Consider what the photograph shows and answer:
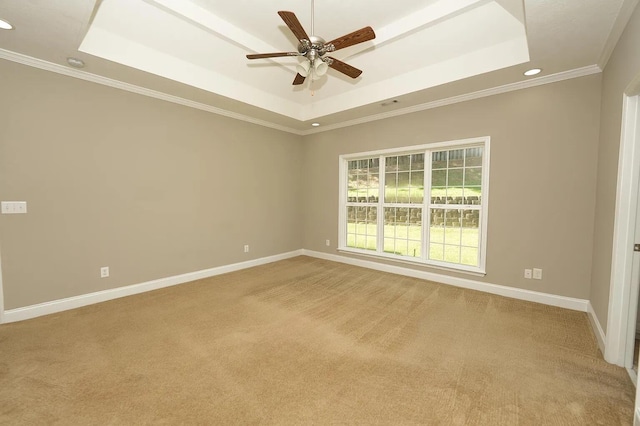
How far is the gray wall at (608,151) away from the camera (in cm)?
197

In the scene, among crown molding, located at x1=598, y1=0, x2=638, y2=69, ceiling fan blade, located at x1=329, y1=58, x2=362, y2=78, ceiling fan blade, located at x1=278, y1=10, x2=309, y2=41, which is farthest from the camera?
ceiling fan blade, located at x1=329, y1=58, x2=362, y2=78

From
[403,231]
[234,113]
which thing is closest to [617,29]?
[403,231]

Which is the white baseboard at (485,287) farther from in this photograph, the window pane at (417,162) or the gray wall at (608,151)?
the window pane at (417,162)

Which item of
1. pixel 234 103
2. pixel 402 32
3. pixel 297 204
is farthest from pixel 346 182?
pixel 402 32

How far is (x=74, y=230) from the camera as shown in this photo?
3070mm

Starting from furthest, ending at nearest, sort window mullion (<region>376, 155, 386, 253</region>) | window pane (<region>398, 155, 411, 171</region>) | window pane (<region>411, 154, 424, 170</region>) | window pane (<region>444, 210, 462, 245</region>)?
window mullion (<region>376, 155, 386, 253</region>)
window pane (<region>398, 155, 411, 171</region>)
window pane (<region>411, 154, 424, 170</region>)
window pane (<region>444, 210, 462, 245</region>)

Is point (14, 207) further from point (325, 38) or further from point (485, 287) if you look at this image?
point (485, 287)

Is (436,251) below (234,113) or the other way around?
below

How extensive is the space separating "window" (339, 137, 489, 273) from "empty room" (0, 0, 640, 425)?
36 millimetres

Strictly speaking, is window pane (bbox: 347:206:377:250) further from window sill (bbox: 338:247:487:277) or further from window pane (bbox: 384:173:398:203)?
window pane (bbox: 384:173:398:203)

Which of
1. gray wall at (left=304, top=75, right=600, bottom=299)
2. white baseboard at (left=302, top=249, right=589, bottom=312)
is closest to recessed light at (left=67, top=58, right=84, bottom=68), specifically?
gray wall at (left=304, top=75, right=600, bottom=299)

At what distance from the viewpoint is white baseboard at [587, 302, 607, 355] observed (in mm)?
2219

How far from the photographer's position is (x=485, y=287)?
11.7ft

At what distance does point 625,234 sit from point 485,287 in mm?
1809
